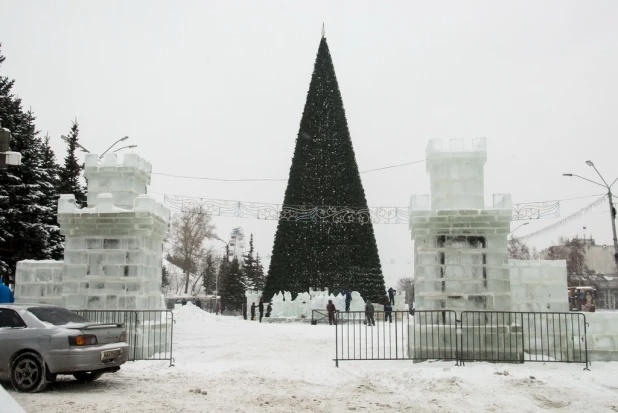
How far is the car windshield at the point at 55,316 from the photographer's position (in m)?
10.4

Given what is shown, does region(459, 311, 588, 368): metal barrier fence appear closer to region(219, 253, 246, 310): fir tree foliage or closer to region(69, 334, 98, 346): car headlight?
region(69, 334, 98, 346): car headlight

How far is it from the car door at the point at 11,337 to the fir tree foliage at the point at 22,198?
624 inches

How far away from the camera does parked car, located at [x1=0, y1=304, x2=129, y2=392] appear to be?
9891 mm

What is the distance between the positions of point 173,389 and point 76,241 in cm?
573

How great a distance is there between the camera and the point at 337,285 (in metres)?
31.8

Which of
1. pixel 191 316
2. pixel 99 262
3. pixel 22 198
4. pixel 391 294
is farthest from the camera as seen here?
pixel 191 316

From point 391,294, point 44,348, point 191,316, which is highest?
point 391,294

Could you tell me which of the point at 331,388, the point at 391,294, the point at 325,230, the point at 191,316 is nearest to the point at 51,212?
the point at 191,316

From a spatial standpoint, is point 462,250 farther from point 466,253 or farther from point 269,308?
point 269,308

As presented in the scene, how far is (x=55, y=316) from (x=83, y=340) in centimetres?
95

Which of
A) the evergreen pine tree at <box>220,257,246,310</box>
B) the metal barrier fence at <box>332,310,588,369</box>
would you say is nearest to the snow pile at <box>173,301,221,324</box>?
the metal barrier fence at <box>332,310,588,369</box>

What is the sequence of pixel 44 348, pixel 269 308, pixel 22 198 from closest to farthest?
pixel 44 348 < pixel 22 198 < pixel 269 308

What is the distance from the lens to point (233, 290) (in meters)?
60.0

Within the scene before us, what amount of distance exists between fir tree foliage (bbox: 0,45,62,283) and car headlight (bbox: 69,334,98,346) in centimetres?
1664
